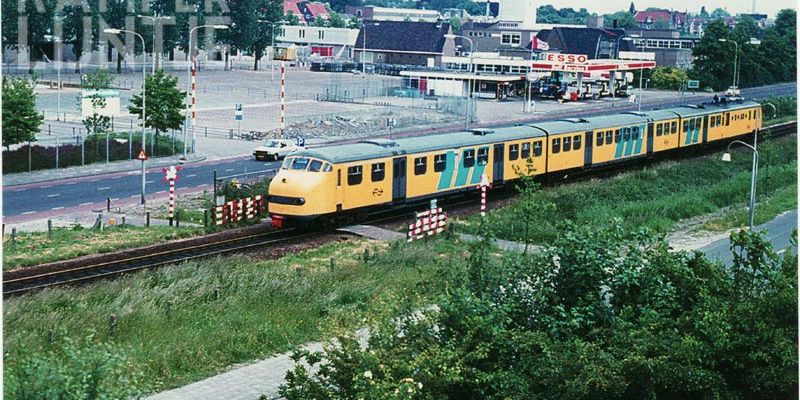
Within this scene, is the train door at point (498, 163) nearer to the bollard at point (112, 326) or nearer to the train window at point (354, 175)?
the train window at point (354, 175)

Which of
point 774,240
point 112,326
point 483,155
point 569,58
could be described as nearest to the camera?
point 112,326

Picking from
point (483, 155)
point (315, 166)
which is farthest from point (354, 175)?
point (483, 155)

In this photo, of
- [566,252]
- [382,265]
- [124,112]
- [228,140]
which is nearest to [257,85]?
[124,112]

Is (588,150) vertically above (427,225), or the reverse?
(588,150)

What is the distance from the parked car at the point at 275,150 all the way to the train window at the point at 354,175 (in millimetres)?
24895

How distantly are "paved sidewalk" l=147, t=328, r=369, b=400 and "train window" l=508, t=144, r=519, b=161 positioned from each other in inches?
1039

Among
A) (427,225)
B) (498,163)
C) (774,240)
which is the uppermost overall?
(498,163)

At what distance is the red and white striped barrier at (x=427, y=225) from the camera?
39344mm

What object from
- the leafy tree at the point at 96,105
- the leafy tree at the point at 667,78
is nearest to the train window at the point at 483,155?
the leafy tree at the point at 96,105

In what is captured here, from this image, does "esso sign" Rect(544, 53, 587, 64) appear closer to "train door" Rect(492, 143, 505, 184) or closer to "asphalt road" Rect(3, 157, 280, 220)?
"asphalt road" Rect(3, 157, 280, 220)

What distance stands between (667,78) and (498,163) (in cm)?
9078

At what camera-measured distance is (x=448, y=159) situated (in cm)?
4500

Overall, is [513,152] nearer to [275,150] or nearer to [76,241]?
[76,241]

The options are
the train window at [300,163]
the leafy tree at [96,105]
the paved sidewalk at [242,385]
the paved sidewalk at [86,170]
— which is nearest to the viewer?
the paved sidewalk at [242,385]
